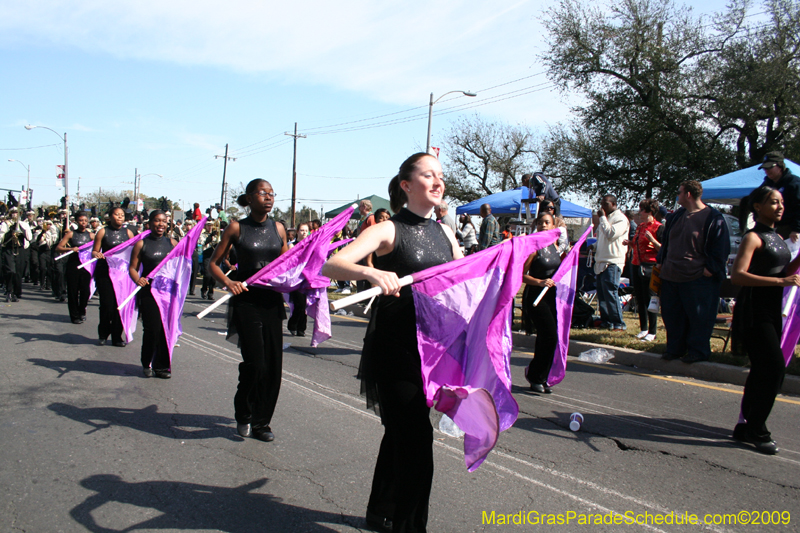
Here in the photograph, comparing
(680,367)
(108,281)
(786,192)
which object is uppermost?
(786,192)

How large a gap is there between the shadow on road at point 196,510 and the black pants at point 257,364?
92cm

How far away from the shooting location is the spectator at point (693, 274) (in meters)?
7.56

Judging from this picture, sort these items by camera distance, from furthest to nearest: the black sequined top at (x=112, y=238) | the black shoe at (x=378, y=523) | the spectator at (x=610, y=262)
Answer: the spectator at (x=610, y=262) → the black sequined top at (x=112, y=238) → the black shoe at (x=378, y=523)

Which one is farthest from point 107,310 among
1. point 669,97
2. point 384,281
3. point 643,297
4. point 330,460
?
point 669,97

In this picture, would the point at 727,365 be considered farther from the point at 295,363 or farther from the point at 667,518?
the point at 295,363

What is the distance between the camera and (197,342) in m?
9.47

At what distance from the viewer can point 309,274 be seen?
5520mm

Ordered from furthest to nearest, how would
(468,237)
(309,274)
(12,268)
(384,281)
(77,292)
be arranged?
(12,268) < (468,237) < (77,292) < (309,274) < (384,281)

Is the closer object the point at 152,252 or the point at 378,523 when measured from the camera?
the point at 378,523

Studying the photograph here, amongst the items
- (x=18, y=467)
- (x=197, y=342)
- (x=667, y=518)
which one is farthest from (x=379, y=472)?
(x=197, y=342)

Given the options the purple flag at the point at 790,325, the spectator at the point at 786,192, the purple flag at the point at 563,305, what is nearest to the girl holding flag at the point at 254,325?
the purple flag at the point at 563,305

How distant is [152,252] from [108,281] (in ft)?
7.08

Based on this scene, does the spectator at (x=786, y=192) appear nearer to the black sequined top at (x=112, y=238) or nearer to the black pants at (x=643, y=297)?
the black pants at (x=643, y=297)

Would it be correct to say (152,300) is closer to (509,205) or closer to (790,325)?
(790,325)
